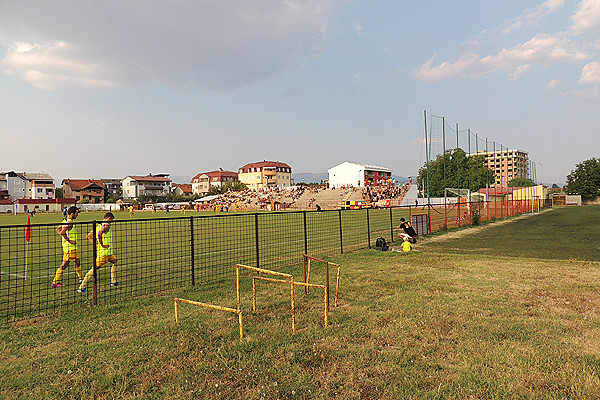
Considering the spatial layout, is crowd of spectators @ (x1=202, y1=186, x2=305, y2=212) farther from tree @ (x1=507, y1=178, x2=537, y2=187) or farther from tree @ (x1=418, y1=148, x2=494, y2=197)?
tree @ (x1=507, y1=178, x2=537, y2=187)

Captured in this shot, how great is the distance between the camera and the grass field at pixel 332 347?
12.0ft

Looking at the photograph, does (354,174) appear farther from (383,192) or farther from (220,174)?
(220,174)

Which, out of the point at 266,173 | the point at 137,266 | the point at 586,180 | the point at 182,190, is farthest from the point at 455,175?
the point at 182,190

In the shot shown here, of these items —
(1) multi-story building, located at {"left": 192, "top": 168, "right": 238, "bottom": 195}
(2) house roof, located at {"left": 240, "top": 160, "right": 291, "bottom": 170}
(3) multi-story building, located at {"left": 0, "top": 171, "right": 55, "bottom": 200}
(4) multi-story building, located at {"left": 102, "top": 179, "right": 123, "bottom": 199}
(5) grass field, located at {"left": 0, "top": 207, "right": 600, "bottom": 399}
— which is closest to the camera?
(5) grass field, located at {"left": 0, "top": 207, "right": 600, "bottom": 399}

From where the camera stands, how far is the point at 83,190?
107250 mm

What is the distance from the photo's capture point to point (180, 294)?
284 inches

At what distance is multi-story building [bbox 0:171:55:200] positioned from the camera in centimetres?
9656

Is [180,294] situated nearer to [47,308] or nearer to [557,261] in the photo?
[47,308]

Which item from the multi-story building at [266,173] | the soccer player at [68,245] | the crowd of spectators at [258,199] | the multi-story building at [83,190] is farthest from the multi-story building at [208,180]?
the soccer player at [68,245]

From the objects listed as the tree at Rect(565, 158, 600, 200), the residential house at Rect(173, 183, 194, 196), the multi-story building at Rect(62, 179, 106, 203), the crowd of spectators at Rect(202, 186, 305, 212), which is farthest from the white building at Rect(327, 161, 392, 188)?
the multi-story building at Rect(62, 179, 106, 203)

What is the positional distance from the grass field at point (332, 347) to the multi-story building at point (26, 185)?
117872 millimetres

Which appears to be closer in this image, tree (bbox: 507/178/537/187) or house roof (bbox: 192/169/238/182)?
tree (bbox: 507/178/537/187)

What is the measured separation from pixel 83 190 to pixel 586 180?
441 ft

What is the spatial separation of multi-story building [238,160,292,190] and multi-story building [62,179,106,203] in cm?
4857
